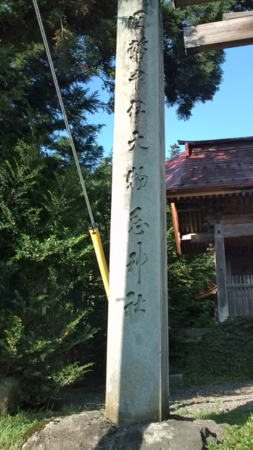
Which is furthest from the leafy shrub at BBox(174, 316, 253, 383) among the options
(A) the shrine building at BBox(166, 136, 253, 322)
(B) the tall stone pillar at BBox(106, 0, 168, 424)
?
(B) the tall stone pillar at BBox(106, 0, 168, 424)

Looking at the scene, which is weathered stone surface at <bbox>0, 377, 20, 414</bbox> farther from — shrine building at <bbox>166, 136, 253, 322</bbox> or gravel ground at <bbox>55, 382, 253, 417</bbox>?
shrine building at <bbox>166, 136, 253, 322</bbox>

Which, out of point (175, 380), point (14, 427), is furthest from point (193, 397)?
point (14, 427)

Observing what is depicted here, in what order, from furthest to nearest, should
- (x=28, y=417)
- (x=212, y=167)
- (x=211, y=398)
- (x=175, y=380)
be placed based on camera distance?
(x=212, y=167) → (x=175, y=380) → (x=211, y=398) → (x=28, y=417)

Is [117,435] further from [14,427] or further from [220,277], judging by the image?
[220,277]

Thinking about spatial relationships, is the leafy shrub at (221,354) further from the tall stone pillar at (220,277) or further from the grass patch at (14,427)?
the grass patch at (14,427)

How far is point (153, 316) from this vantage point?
4.02 metres

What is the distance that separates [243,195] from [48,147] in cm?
478

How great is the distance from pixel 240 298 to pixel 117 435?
347 inches

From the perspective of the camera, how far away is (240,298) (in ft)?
39.4

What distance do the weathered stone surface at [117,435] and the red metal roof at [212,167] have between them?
26.3ft

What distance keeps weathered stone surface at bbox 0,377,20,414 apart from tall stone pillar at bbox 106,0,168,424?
274 centimetres

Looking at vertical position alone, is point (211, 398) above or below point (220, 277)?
below

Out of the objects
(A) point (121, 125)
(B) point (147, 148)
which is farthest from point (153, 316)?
(A) point (121, 125)

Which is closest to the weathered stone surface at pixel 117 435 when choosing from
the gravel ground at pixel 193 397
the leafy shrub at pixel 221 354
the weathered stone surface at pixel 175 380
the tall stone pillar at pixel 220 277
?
the gravel ground at pixel 193 397
